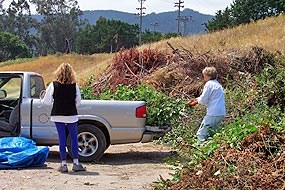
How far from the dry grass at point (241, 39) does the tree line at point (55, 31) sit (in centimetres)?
5840

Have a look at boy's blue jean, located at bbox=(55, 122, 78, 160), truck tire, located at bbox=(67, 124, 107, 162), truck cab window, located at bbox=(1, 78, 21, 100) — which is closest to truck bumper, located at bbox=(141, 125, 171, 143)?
truck tire, located at bbox=(67, 124, 107, 162)

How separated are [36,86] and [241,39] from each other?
1694cm

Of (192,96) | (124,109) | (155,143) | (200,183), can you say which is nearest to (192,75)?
(192,96)

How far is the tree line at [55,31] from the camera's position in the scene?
312ft

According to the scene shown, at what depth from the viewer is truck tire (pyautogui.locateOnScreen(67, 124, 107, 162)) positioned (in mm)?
10141

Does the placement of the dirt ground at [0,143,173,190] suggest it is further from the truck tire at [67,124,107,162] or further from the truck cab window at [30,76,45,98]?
the truck cab window at [30,76,45,98]

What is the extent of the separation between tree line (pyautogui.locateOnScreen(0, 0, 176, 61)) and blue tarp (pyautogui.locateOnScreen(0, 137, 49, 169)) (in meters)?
83.2

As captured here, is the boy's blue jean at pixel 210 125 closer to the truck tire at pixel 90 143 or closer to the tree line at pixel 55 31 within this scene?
the truck tire at pixel 90 143

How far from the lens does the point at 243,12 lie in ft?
257

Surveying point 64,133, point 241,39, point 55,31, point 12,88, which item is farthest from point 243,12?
point 64,133

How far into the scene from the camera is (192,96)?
50.5 feet

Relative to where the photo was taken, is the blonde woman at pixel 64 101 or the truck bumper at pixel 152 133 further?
the truck bumper at pixel 152 133

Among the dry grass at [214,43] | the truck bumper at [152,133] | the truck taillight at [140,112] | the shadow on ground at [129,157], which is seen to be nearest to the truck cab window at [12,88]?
the shadow on ground at [129,157]

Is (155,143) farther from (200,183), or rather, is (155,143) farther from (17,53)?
(17,53)
